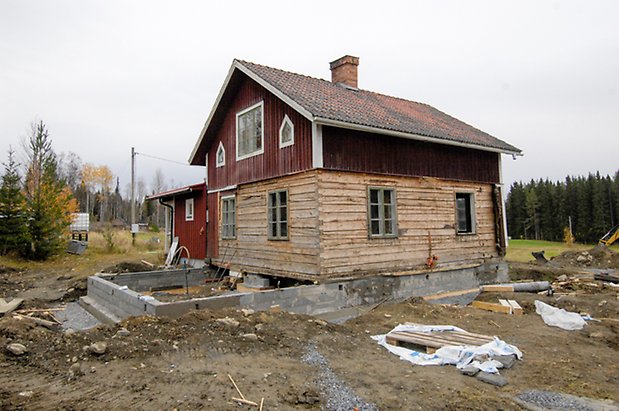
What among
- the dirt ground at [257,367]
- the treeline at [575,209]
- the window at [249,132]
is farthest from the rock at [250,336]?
the treeline at [575,209]

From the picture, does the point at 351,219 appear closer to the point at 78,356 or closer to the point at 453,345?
the point at 453,345

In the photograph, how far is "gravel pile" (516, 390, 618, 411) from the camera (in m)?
4.87

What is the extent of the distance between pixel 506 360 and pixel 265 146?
28.8ft

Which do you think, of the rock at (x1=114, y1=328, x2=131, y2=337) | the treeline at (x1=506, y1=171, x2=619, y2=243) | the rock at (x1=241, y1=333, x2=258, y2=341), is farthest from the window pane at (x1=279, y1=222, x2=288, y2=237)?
the treeline at (x1=506, y1=171, x2=619, y2=243)

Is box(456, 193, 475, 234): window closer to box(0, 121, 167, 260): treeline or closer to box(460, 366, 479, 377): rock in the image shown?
box(460, 366, 479, 377): rock

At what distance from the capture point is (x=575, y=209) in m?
60.5

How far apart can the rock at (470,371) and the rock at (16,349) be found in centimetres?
664

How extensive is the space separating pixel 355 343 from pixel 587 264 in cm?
2339

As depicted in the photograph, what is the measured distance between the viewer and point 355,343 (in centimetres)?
760

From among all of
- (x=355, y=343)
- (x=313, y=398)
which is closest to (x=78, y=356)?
(x=313, y=398)

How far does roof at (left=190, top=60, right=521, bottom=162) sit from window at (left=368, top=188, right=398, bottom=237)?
176cm

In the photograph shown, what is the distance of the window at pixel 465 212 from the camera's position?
14.6 meters

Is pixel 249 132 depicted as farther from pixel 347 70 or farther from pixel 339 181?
pixel 347 70

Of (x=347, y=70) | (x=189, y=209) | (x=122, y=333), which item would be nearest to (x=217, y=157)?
(x=189, y=209)
